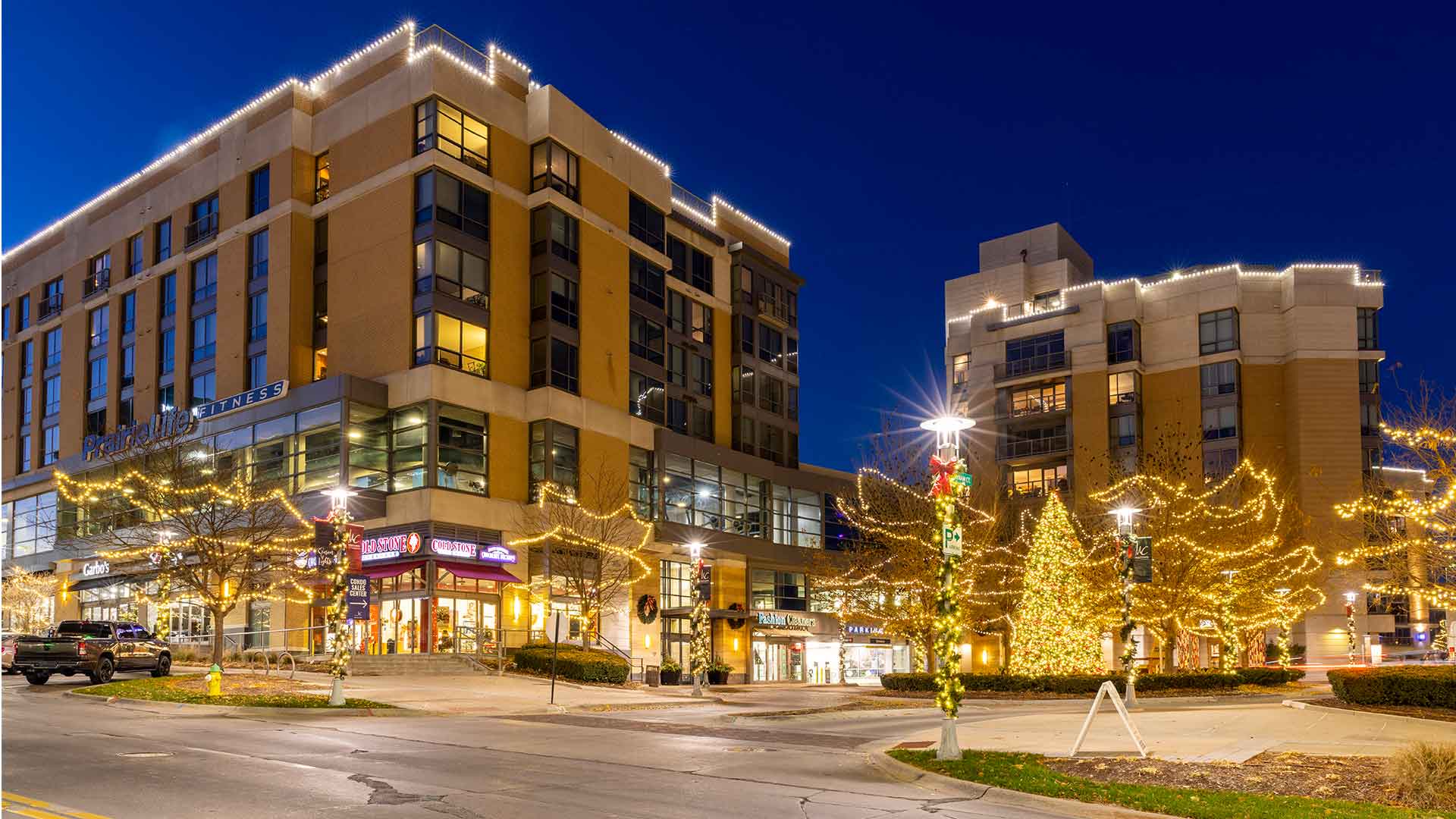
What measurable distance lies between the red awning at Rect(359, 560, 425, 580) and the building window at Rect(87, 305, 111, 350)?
1156 inches

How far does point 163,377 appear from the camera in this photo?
210 ft

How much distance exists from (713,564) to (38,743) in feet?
157

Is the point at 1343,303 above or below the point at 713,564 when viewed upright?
above

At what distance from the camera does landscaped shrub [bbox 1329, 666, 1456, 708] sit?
2694 cm

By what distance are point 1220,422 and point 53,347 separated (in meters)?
74.8

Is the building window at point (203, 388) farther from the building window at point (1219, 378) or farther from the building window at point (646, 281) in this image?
the building window at point (1219, 378)

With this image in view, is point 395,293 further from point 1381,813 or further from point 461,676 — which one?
point 1381,813

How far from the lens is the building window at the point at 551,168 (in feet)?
Answer: 186

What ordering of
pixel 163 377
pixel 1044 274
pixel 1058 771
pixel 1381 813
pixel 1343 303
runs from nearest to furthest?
1. pixel 1381 813
2. pixel 1058 771
3. pixel 163 377
4. pixel 1343 303
5. pixel 1044 274

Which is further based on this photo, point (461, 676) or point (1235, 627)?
point (1235, 627)

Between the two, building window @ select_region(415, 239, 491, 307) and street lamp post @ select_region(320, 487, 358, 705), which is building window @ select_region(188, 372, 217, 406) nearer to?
building window @ select_region(415, 239, 491, 307)

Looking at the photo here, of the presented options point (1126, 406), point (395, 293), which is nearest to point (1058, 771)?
point (395, 293)

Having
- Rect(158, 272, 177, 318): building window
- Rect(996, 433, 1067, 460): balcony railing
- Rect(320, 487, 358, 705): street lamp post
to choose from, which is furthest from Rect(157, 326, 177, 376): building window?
Rect(996, 433, 1067, 460): balcony railing

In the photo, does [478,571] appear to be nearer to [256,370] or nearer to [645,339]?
[256,370]
